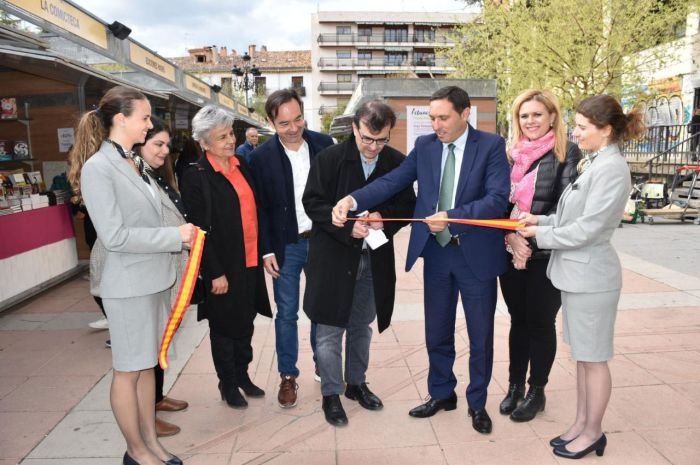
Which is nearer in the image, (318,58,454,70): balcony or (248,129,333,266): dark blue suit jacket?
(248,129,333,266): dark blue suit jacket

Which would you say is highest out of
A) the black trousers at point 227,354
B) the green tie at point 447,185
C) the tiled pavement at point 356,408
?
the green tie at point 447,185

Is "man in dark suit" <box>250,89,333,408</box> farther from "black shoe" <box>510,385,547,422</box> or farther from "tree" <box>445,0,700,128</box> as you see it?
"tree" <box>445,0,700,128</box>

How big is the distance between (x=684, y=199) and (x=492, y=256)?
12210 mm

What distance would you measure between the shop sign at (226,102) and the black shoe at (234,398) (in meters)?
14.0

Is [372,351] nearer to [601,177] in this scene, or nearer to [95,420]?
[95,420]

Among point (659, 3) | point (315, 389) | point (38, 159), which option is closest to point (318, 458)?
point (315, 389)

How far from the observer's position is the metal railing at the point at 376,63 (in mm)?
64375

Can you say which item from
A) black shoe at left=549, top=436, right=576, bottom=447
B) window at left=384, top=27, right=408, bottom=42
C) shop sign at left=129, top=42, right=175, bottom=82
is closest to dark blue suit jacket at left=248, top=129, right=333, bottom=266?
black shoe at left=549, top=436, right=576, bottom=447

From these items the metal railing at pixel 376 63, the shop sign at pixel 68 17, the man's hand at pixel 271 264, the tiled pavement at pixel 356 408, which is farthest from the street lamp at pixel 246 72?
the metal railing at pixel 376 63

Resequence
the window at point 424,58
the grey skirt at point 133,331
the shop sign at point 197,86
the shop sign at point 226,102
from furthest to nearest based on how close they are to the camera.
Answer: the window at point 424,58
the shop sign at point 226,102
the shop sign at point 197,86
the grey skirt at point 133,331

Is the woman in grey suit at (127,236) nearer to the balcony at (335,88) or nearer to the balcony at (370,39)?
the balcony at (335,88)

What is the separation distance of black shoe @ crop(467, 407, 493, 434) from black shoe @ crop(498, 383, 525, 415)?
0.73 ft

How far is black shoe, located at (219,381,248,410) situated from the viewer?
3.61 meters

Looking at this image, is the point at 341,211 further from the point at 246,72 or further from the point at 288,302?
the point at 246,72
